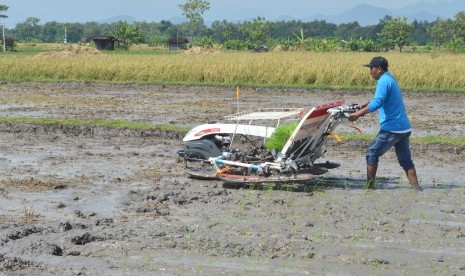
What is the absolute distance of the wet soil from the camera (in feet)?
22.3

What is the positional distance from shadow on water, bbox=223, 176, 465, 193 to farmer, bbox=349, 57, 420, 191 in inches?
15.3

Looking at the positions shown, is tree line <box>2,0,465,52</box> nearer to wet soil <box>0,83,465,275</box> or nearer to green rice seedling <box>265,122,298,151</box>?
wet soil <box>0,83,465,275</box>

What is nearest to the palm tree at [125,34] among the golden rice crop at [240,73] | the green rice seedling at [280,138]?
the golden rice crop at [240,73]

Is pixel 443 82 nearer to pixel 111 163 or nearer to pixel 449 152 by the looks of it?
pixel 449 152

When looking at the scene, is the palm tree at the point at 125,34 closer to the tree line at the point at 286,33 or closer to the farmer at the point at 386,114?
the tree line at the point at 286,33

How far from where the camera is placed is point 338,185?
10.6m

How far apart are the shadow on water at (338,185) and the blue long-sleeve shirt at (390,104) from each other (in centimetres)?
91

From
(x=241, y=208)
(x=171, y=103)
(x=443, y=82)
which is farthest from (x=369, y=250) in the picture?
(x=443, y=82)

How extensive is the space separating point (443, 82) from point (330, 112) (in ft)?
56.5

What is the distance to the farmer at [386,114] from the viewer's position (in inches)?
386

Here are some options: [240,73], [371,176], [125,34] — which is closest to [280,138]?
[371,176]

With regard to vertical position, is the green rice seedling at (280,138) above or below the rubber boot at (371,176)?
above

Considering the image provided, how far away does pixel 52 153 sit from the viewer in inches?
523

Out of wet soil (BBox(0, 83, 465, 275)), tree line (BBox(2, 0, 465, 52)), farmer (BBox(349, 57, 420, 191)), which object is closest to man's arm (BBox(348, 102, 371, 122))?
farmer (BBox(349, 57, 420, 191))
